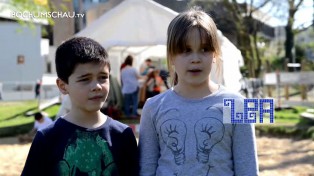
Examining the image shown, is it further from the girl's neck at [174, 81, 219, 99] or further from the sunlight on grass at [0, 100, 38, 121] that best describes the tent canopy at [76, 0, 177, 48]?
the girl's neck at [174, 81, 219, 99]

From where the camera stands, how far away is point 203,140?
1646 mm

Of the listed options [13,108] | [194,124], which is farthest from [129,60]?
[194,124]

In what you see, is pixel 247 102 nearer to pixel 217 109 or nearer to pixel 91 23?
pixel 217 109

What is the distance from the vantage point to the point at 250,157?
167cm

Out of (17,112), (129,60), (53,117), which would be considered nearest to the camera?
(129,60)

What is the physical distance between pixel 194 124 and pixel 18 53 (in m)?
20.2

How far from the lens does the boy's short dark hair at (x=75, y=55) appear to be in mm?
1761

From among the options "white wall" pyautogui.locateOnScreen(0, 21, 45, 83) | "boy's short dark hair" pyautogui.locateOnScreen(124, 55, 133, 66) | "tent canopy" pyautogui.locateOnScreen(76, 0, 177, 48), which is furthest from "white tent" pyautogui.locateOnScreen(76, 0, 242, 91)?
"white wall" pyautogui.locateOnScreen(0, 21, 45, 83)

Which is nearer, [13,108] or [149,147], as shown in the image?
[149,147]

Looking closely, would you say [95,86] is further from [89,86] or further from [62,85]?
[62,85]

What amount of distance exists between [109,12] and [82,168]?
7201 millimetres

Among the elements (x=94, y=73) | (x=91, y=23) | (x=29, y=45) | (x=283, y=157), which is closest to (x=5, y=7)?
(x=91, y=23)

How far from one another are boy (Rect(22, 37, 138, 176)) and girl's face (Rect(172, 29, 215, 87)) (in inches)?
10.9

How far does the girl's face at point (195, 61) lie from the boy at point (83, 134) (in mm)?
277
